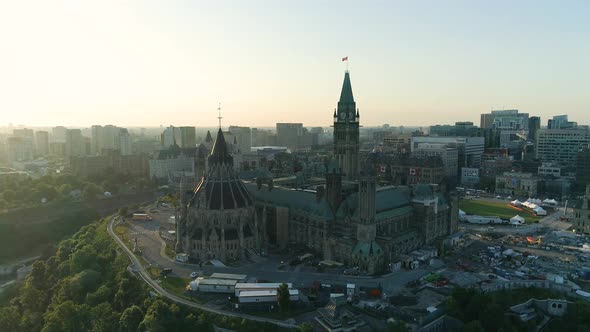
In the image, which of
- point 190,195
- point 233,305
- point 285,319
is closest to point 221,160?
point 190,195

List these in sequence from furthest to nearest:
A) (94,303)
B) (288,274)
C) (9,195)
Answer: (9,195) → (288,274) → (94,303)

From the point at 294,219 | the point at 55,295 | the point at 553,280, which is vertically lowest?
the point at 55,295

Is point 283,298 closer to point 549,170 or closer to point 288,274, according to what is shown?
point 288,274

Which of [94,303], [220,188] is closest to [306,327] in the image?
[94,303]

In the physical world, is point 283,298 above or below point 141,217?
above

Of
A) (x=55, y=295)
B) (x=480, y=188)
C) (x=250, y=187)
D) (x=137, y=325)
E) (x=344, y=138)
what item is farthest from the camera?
(x=480, y=188)

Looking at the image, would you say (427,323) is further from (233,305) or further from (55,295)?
(55,295)
